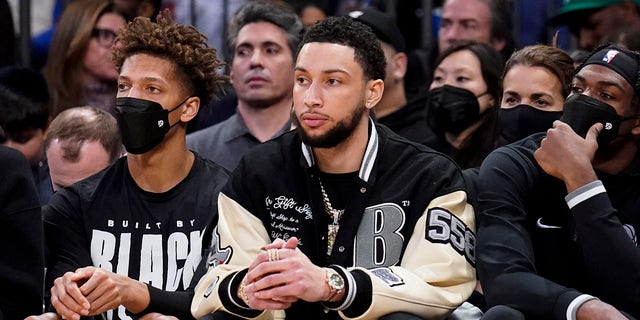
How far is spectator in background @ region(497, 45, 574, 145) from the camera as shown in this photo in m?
5.53

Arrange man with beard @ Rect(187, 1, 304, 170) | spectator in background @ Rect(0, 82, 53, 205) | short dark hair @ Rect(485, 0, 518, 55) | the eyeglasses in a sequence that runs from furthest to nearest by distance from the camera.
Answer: the eyeglasses, short dark hair @ Rect(485, 0, 518, 55), man with beard @ Rect(187, 1, 304, 170), spectator in background @ Rect(0, 82, 53, 205)

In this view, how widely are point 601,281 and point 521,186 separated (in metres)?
0.49

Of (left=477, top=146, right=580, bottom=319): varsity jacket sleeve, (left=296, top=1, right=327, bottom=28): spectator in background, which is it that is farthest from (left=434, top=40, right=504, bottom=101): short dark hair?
(left=296, top=1, right=327, bottom=28): spectator in background

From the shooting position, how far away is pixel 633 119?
16.0 feet

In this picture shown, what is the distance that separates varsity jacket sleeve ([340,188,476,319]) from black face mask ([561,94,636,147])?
527 mm

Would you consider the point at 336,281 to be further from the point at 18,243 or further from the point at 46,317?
the point at 18,243

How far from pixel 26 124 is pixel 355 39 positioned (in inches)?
96.1

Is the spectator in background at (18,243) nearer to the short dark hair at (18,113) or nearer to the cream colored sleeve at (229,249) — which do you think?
the cream colored sleeve at (229,249)

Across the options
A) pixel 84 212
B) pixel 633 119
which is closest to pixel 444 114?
pixel 633 119

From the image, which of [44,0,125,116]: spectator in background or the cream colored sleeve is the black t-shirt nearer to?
the cream colored sleeve

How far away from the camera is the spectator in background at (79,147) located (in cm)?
568

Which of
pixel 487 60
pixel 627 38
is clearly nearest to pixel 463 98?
pixel 487 60

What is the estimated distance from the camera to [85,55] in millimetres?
7285

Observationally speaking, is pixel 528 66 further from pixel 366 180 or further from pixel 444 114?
pixel 366 180
